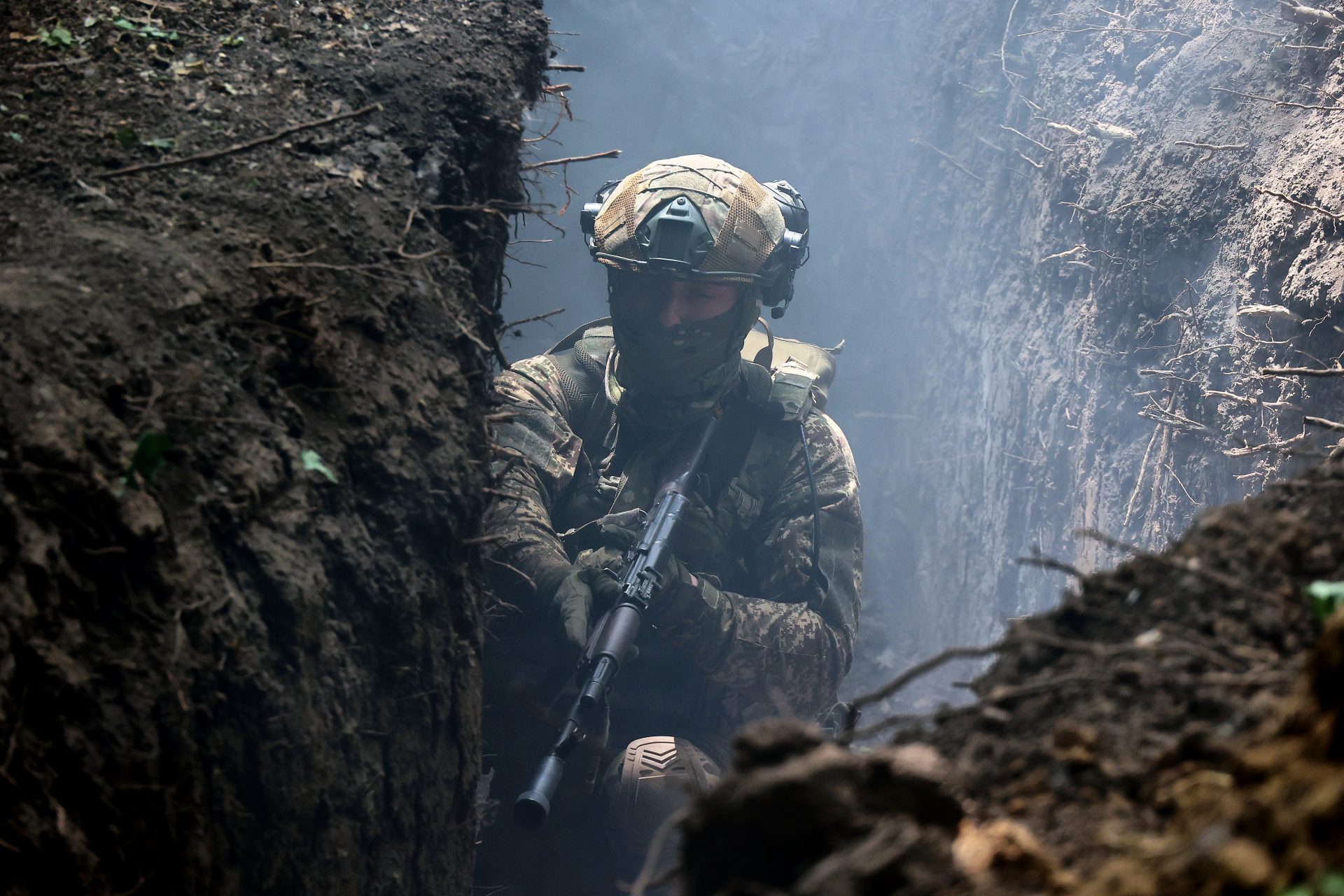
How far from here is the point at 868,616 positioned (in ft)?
27.9

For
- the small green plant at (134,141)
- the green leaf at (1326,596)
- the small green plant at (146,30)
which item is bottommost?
the green leaf at (1326,596)

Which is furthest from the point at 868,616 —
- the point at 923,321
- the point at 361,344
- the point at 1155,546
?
the point at 361,344

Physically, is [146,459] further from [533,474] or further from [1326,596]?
[533,474]

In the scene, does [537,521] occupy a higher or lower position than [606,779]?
higher

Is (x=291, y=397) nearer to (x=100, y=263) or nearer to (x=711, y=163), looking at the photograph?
(x=100, y=263)

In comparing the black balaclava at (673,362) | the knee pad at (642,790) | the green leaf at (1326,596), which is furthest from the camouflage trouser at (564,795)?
the green leaf at (1326,596)

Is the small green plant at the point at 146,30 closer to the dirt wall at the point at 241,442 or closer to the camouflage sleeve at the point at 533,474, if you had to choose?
the dirt wall at the point at 241,442

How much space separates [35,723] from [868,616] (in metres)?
Answer: 8.04

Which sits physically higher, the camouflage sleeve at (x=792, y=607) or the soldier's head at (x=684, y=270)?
the soldier's head at (x=684, y=270)

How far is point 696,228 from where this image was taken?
396 centimetres

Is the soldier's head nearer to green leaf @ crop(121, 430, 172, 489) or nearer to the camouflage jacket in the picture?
the camouflage jacket

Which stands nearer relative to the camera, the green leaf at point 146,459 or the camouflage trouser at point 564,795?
the green leaf at point 146,459

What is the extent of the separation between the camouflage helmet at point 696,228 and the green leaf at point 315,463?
8.19 feet

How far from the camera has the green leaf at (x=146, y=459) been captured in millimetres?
1271
